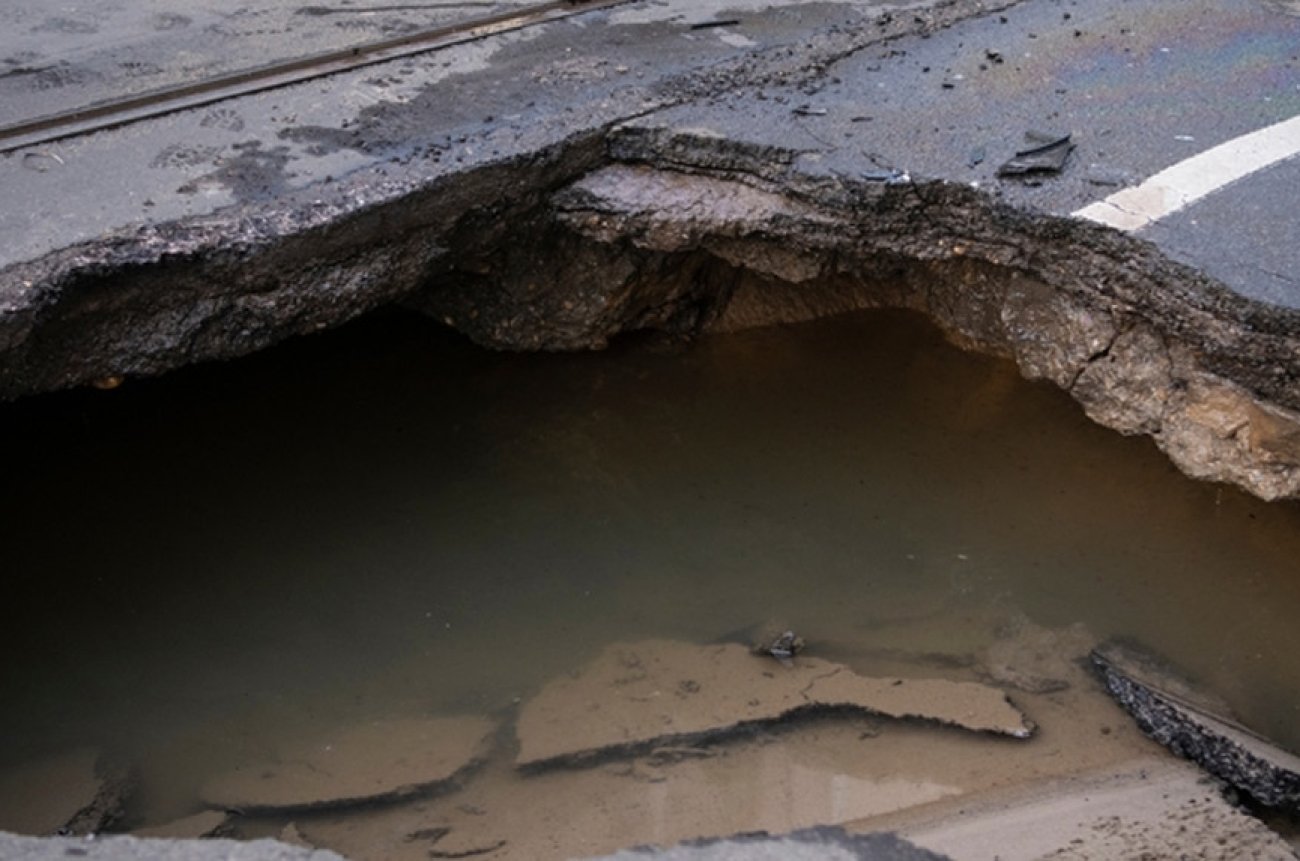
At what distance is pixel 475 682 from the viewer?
12.6 ft

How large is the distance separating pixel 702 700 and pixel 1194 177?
1.94 meters

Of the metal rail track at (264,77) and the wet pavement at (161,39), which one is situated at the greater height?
the wet pavement at (161,39)

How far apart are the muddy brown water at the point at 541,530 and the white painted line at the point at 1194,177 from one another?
111 cm

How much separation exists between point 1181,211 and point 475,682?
2272 millimetres

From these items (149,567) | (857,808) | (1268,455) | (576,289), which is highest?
(576,289)

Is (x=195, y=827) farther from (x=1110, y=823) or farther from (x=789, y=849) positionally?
(x=1110, y=823)

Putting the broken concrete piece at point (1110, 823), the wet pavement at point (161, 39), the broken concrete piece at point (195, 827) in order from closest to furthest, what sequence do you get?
the broken concrete piece at point (1110, 823), the broken concrete piece at point (195, 827), the wet pavement at point (161, 39)

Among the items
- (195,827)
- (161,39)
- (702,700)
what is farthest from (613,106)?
(195,827)

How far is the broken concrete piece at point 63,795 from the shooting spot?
3.42 m

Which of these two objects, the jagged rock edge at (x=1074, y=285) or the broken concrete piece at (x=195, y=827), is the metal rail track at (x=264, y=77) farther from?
the broken concrete piece at (x=195, y=827)

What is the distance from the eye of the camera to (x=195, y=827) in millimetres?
3424

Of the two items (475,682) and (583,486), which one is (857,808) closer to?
(475,682)

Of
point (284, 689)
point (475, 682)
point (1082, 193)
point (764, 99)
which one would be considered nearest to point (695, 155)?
point (764, 99)

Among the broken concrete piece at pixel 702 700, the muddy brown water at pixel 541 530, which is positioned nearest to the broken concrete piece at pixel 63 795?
the muddy brown water at pixel 541 530
